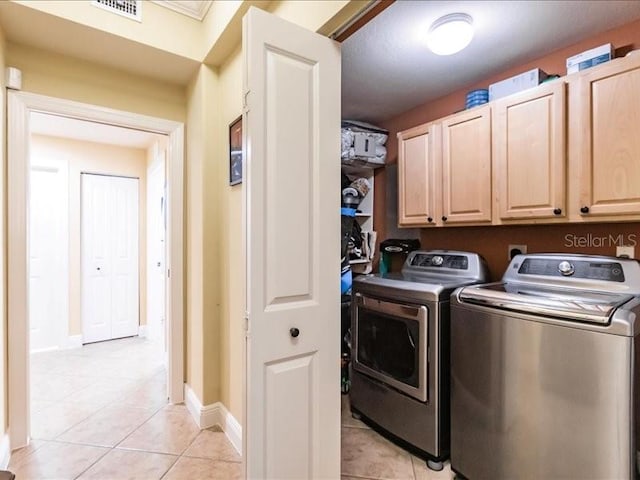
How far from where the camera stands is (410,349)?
77.3 inches

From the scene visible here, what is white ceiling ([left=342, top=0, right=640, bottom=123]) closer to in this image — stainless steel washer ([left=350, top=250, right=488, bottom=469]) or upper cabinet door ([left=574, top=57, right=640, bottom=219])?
upper cabinet door ([left=574, top=57, right=640, bottom=219])

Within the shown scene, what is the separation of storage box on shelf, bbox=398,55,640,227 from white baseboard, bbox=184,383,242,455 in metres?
1.89

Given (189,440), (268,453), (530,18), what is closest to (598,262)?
(530,18)

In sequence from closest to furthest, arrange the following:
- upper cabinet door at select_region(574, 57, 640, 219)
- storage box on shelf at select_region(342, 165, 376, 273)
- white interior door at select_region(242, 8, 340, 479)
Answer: white interior door at select_region(242, 8, 340, 479) < upper cabinet door at select_region(574, 57, 640, 219) < storage box on shelf at select_region(342, 165, 376, 273)

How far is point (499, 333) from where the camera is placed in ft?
5.24

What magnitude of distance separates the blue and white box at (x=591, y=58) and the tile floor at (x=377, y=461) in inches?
90.0

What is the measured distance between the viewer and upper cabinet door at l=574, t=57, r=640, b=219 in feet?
5.14

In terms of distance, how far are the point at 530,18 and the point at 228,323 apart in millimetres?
2405

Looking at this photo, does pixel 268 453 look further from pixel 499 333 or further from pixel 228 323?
pixel 499 333

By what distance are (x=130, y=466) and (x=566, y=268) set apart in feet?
8.44

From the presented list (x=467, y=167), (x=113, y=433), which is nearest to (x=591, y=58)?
(x=467, y=167)

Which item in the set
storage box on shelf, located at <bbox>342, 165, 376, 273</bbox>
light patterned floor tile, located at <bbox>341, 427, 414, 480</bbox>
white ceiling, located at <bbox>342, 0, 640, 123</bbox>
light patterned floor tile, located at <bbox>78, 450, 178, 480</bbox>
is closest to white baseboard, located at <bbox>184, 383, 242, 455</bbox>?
light patterned floor tile, located at <bbox>78, 450, 178, 480</bbox>

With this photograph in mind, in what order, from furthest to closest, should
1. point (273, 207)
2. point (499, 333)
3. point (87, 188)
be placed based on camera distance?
point (87, 188) < point (499, 333) < point (273, 207)

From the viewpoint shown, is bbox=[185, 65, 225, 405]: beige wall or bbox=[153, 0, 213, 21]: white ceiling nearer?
bbox=[153, 0, 213, 21]: white ceiling
